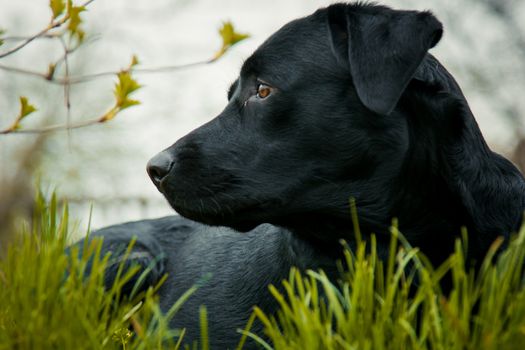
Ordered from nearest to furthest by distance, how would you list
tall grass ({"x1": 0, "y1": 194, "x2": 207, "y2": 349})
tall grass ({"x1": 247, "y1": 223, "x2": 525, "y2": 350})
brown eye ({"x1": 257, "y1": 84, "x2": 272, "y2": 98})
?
tall grass ({"x1": 247, "y1": 223, "x2": 525, "y2": 350}), tall grass ({"x1": 0, "y1": 194, "x2": 207, "y2": 349}), brown eye ({"x1": 257, "y1": 84, "x2": 272, "y2": 98})

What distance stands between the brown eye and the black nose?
0.44 metres

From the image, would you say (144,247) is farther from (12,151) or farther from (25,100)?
(12,151)

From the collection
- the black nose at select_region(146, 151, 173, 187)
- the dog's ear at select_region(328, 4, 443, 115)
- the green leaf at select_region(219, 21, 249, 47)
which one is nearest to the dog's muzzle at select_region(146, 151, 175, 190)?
the black nose at select_region(146, 151, 173, 187)

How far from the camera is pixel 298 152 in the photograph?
267 centimetres

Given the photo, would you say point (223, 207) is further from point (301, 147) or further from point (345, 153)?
point (345, 153)

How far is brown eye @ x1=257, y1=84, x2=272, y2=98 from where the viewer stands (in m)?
2.77

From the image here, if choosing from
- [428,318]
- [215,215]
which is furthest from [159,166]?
[428,318]

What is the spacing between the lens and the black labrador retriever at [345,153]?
261cm

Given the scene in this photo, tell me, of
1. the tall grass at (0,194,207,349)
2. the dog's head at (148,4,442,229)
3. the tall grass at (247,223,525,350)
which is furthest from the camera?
the dog's head at (148,4,442,229)

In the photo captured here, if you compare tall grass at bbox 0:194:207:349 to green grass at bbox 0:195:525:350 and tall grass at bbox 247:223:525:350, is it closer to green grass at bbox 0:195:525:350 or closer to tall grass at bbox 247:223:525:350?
green grass at bbox 0:195:525:350

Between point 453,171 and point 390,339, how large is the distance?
840 millimetres

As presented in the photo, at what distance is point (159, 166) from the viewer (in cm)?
271

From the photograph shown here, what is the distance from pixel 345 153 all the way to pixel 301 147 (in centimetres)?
17

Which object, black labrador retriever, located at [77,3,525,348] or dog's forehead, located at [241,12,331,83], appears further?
dog's forehead, located at [241,12,331,83]
